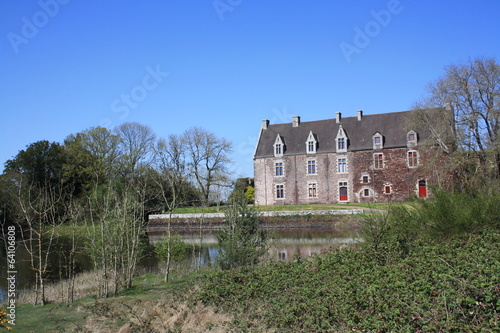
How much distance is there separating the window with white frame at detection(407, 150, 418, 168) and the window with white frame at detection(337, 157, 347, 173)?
5.71 metres

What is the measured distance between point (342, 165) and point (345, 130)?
11.7 ft

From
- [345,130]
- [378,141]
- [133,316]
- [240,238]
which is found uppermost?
[345,130]

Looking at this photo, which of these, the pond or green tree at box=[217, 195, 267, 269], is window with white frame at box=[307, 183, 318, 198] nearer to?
the pond

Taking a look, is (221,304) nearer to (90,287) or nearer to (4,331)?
(4,331)

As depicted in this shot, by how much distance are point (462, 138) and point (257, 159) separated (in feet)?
68.7

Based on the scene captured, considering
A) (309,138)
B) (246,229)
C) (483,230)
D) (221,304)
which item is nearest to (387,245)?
(483,230)

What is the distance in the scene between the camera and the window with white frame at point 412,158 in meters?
38.2

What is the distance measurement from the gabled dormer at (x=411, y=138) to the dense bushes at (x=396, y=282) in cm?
3072

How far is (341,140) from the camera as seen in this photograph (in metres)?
41.1

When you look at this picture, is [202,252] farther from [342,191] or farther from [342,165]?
[342,165]

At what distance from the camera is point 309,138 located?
139ft

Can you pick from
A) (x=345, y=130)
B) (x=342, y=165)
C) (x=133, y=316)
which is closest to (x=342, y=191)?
(x=342, y=165)

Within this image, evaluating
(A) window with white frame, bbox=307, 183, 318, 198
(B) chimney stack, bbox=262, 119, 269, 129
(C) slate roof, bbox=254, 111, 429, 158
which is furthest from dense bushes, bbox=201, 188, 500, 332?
(B) chimney stack, bbox=262, 119, 269, 129

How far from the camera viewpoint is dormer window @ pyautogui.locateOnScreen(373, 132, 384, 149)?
130ft
